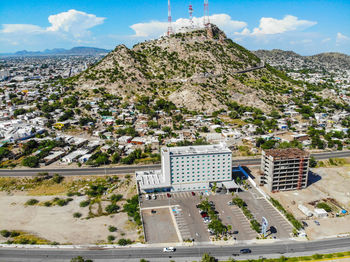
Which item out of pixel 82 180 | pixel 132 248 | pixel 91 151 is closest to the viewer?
pixel 132 248

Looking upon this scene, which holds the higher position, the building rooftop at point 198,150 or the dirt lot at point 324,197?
the building rooftop at point 198,150

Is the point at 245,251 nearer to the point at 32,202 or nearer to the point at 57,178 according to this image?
the point at 32,202

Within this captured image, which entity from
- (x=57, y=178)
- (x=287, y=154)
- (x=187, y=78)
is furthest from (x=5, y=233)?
(x=187, y=78)

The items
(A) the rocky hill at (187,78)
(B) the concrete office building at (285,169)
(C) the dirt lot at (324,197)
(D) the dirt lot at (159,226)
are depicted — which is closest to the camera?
(D) the dirt lot at (159,226)

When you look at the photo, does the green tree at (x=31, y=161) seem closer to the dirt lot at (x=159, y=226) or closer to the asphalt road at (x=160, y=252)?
the asphalt road at (x=160, y=252)

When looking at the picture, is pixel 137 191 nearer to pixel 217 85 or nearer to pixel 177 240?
pixel 177 240

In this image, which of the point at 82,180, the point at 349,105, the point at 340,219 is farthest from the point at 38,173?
the point at 349,105

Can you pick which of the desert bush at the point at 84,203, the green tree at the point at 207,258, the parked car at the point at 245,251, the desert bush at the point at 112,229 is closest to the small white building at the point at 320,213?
the parked car at the point at 245,251
